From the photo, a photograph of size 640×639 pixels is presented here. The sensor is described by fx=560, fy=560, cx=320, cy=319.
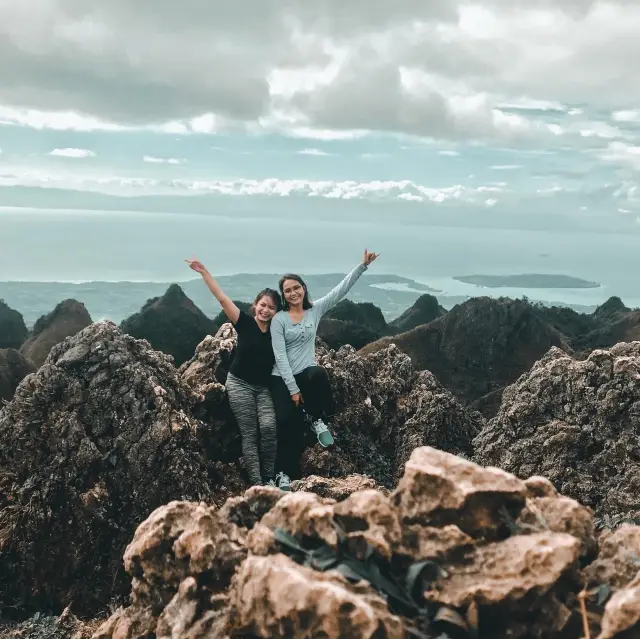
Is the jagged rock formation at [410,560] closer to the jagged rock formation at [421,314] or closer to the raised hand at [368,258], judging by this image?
the raised hand at [368,258]

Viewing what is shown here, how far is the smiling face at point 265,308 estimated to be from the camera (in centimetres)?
1316

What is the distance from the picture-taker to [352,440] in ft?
52.1

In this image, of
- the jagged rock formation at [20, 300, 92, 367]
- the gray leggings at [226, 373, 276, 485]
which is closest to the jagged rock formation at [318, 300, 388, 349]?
the jagged rock formation at [20, 300, 92, 367]

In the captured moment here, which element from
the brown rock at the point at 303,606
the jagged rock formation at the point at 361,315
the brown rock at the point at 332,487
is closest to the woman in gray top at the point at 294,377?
the brown rock at the point at 332,487

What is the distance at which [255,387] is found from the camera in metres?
13.4

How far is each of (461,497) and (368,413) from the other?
1124cm

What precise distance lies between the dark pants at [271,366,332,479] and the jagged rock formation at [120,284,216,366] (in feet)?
166

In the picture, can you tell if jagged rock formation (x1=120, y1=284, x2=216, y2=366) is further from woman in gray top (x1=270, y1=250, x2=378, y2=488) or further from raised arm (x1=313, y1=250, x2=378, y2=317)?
woman in gray top (x1=270, y1=250, x2=378, y2=488)

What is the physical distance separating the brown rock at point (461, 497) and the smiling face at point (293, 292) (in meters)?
7.56

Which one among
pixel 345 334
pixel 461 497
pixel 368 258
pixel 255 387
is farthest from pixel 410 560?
pixel 345 334

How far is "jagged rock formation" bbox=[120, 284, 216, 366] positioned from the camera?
65125 mm

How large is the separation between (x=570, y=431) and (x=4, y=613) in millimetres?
12796

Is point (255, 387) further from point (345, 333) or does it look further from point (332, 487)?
point (345, 333)

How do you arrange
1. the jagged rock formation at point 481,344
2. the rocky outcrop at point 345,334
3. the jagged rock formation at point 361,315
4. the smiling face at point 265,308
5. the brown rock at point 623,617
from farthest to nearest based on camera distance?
the jagged rock formation at point 361,315, the rocky outcrop at point 345,334, the jagged rock formation at point 481,344, the smiling face at point 265,308, the brown rock at point 623,617
